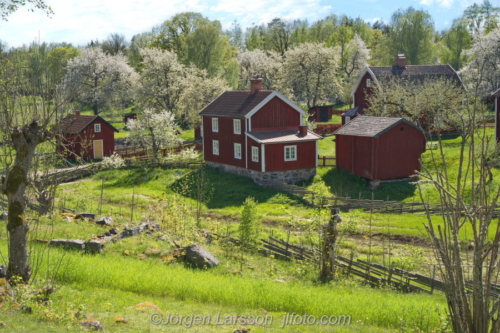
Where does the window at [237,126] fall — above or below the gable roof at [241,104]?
below

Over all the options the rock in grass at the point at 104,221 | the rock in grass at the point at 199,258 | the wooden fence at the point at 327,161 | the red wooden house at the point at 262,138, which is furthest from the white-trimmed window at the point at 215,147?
the rock in grass at the point at 199,258

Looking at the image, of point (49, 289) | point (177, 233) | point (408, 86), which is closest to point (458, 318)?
point (49, 289)

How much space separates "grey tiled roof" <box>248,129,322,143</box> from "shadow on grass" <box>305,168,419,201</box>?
9.45ft

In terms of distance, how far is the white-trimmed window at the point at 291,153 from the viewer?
3741cm

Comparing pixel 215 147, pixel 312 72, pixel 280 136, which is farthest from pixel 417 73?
pixel 215 147

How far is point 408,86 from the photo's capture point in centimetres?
4959

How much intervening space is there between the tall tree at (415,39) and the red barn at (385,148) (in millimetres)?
50413

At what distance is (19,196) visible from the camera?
13156 mm

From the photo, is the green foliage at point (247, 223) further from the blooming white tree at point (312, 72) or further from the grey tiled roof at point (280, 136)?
the blooming white tree at point (312, 72)

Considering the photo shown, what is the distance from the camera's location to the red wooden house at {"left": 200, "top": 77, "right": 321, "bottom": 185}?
122ft

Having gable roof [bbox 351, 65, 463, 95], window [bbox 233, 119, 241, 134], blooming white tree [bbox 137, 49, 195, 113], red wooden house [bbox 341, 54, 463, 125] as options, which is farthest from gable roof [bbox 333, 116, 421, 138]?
blooming white tree [bbox 137, 49, 195, 113]
